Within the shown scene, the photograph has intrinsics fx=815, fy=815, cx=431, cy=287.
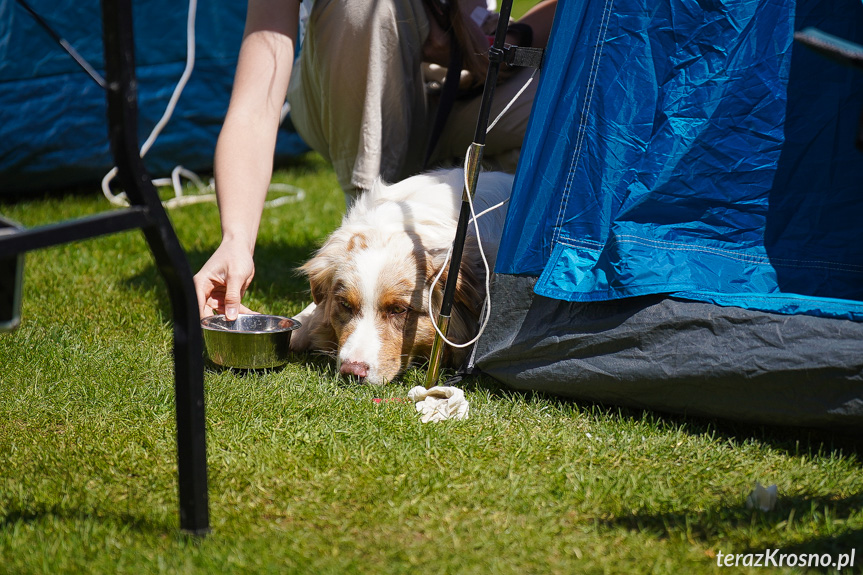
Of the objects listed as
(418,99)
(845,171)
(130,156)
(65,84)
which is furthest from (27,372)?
(65,84)

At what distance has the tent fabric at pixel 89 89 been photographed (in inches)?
228

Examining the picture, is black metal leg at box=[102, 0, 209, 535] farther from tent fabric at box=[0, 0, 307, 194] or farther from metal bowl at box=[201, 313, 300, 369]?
tent fabric at box=[0, 0, 307, 194]

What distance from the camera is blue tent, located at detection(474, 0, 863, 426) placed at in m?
2.50

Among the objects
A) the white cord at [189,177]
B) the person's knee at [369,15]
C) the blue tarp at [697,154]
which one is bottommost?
the white cord at [189,177]

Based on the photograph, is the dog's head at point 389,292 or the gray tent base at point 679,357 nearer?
the gray tent base at point 679,357

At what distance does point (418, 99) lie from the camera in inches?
→ 160

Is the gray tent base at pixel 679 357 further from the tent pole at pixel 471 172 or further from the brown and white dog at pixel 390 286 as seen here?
the brown and white dog at pixel 390 286

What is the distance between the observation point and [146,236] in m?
1.64

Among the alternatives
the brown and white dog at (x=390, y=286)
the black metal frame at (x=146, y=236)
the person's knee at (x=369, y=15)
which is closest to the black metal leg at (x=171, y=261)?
the black metal frame at (x=146, y=236)

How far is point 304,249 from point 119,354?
1932mm

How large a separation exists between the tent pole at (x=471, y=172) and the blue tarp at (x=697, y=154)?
0.21m

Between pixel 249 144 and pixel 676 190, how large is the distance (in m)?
1.60

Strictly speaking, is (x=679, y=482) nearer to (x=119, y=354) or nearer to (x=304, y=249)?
(x=119, y=354)

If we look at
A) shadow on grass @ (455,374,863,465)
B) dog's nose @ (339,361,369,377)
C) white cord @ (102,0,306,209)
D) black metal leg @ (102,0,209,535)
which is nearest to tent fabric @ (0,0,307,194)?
white cord @ (102,0,306,209)
